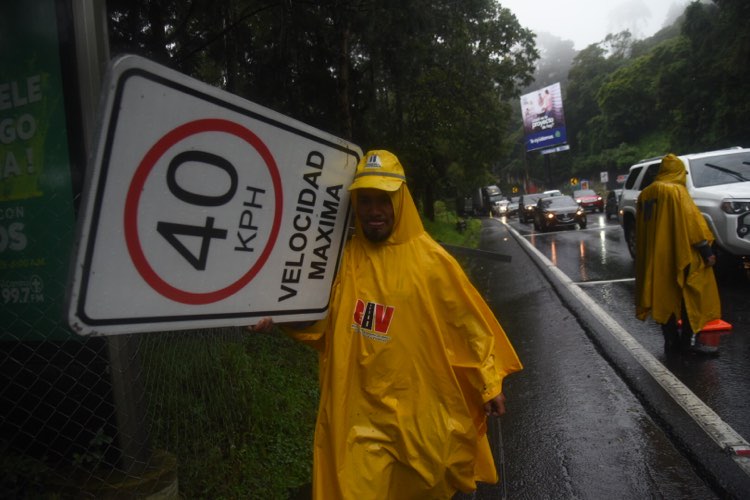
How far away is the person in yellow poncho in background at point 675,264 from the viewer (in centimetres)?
541

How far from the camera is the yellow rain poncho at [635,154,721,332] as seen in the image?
5.41m

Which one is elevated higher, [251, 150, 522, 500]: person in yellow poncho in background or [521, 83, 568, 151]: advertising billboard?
[521, 83, 568, 151]: advertising billboard

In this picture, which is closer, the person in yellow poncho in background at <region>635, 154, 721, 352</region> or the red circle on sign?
the red circle on sign

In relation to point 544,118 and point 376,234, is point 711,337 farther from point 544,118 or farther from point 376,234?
point 544,118

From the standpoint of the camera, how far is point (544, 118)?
58.6 meters

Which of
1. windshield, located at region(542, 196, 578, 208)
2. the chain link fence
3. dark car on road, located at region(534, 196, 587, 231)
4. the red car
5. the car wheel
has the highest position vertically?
the red car

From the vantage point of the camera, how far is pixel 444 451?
2.24 metres

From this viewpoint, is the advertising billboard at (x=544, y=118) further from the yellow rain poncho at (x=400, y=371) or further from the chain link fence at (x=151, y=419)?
the yellow rain poncho at (x=400, y=371)

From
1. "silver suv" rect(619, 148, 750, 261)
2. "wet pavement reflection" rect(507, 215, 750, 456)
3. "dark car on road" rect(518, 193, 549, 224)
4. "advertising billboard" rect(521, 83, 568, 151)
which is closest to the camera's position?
"wet pavement reflection" rect(507, 215, 750, 456)

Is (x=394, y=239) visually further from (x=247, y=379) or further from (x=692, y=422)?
(x=692, y=422)

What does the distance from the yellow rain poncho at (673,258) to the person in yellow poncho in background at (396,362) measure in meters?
3.93

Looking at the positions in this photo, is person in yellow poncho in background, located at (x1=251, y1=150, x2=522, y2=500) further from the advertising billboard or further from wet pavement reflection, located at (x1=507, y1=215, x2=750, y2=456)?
the advertising billboard

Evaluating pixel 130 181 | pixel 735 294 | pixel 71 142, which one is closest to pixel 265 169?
pixel 130 181

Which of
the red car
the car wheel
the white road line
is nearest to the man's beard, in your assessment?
the white road line
